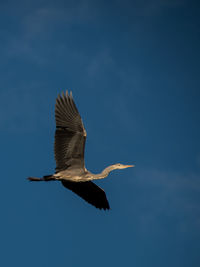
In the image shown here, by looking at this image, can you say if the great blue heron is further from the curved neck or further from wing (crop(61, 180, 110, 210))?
wing (crop(61, 180, 110, 210))

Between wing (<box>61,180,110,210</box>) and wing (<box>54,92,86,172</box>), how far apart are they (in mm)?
964

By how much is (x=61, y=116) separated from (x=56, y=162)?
1477 millimetres

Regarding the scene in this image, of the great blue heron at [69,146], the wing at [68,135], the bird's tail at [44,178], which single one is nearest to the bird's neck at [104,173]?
the great blue heron at [69,146]

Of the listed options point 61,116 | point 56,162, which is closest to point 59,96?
point 61,116

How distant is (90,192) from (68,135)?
102 inches

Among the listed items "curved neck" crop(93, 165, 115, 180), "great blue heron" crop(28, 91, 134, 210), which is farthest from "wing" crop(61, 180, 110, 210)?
"curved neck" crop(93, 165, 115, 180)

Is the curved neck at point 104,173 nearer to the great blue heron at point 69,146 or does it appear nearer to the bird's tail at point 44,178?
the great blue heron at point 69,146

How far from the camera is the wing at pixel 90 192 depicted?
1664 centimetres

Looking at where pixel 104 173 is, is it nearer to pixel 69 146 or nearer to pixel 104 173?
pixel 104 173

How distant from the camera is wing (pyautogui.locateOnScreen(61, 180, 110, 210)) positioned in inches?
655

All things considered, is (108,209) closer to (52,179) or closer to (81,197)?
(81,197)

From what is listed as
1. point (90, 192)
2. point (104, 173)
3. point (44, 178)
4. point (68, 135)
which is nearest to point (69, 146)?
point (68, 135)

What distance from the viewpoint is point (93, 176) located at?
15.7 m

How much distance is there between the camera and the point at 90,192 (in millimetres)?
16953
